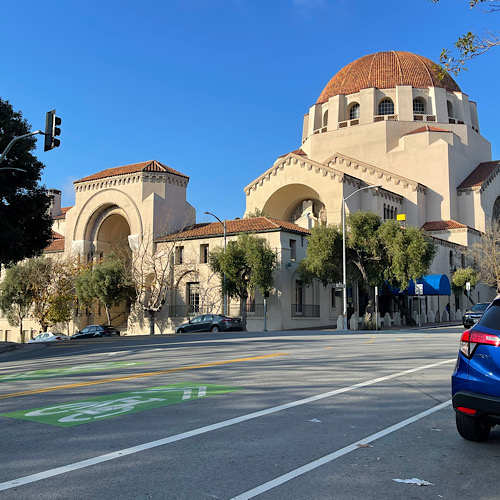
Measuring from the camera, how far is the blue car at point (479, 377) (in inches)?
214

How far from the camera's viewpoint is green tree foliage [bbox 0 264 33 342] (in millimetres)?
50312

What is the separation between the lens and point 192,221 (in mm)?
49938

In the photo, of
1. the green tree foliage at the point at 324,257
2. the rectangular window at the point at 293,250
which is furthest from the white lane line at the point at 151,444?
the rectangular window at the point at 293,250

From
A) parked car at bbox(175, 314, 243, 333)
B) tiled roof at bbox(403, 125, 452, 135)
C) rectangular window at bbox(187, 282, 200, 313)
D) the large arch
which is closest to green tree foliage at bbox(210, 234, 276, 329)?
parked car at bbox(175, 314, 243, 333)

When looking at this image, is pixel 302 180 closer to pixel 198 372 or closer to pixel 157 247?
pixel 157 247

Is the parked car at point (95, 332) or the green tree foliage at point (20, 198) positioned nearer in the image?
the green tree foliage at point (20, 198)

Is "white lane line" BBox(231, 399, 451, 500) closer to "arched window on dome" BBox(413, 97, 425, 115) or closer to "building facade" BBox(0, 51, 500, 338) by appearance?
"building facade" BBox(0, 51, 500, 338)

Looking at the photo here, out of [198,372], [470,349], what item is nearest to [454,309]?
[198,372]

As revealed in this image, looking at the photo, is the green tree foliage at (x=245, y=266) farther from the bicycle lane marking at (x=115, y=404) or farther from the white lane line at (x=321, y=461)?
the white lane line at (x=321, y=461)

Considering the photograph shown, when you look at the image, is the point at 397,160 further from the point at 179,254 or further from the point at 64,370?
the point at 64,370

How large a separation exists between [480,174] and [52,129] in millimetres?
53497

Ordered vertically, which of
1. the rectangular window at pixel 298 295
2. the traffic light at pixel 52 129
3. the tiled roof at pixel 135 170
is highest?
the tiled roof at pixel 135 170

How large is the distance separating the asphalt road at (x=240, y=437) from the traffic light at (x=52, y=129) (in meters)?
8.43

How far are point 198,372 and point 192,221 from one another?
38.7 metres
